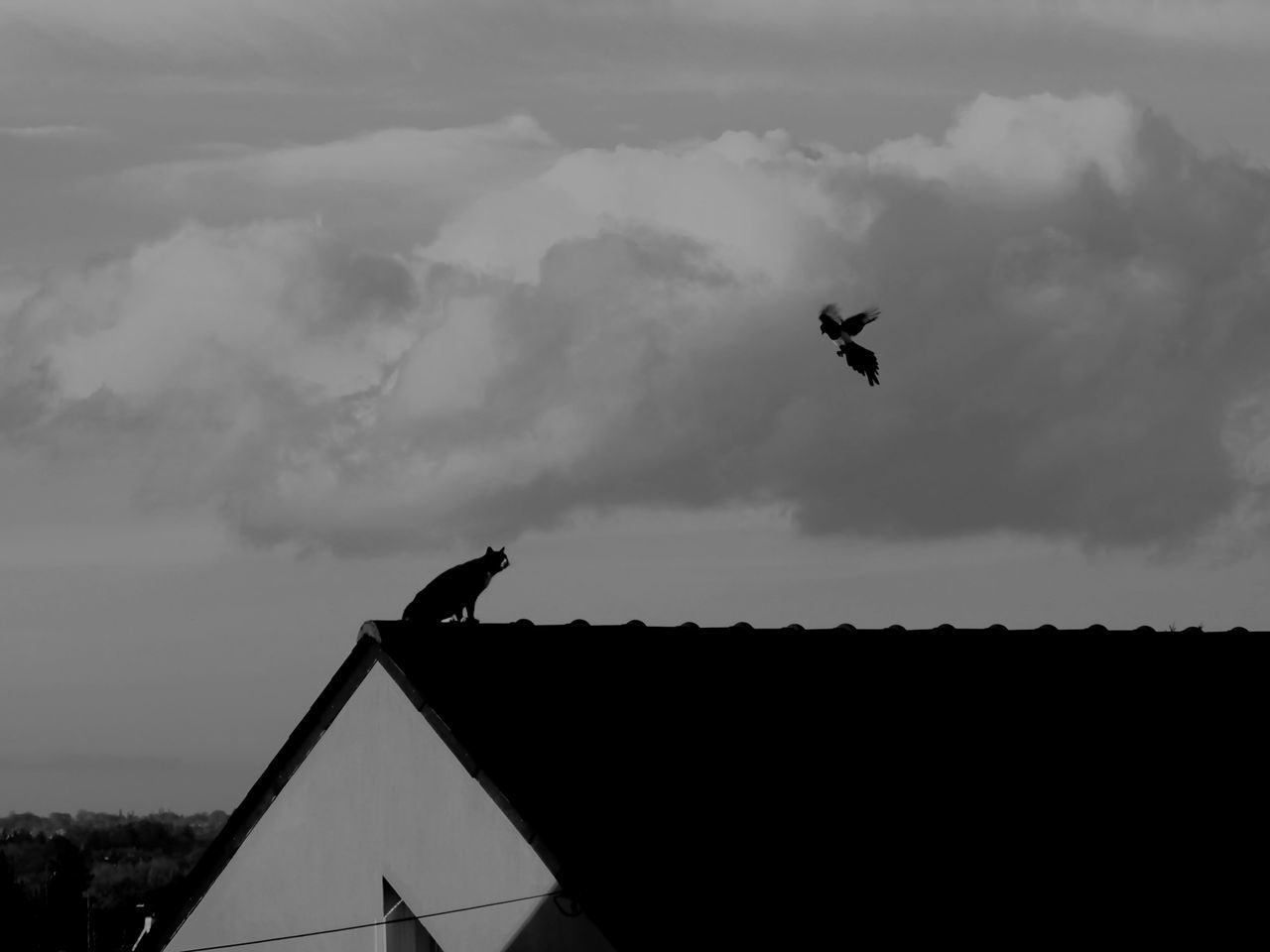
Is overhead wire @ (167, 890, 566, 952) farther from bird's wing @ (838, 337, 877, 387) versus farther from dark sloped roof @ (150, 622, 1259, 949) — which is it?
bird's wing @ (838, 337, 877, 387)

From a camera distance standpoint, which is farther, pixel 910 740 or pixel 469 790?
pixel 910 740

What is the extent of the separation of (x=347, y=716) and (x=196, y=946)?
8.83ft

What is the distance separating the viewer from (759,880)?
16.3 m

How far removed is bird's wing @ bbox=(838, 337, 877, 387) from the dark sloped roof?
2942 millimetres

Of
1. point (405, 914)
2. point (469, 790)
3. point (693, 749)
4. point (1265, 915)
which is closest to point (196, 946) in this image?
point (405, 914)

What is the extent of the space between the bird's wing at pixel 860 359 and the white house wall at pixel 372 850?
7.46 meters

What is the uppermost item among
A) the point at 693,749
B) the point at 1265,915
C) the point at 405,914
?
the point at 693,749

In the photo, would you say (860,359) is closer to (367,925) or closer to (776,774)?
(776,774)

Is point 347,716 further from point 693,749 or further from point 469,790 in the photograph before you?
point 693,749

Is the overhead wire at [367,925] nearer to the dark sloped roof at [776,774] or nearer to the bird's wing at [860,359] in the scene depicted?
the dark sloped roof at [776,774]

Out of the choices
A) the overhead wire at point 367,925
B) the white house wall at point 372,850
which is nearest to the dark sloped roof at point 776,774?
the white house wall at point 372,850

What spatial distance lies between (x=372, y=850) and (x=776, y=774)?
3672 mm

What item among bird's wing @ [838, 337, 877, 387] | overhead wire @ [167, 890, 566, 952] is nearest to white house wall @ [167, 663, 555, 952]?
overhead wire @ [167, 890, 566, 952]

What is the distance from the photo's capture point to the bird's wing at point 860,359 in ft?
72.5
